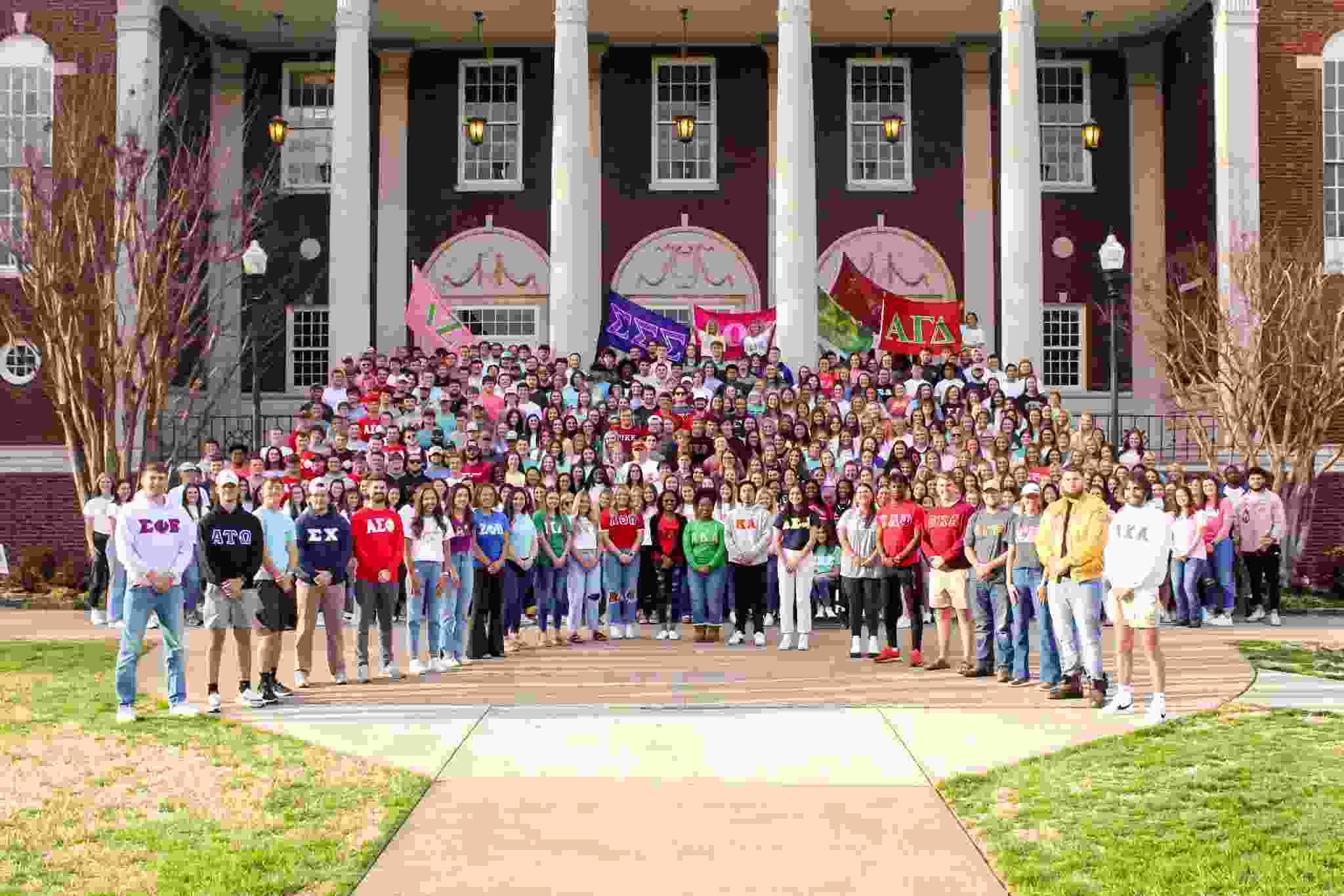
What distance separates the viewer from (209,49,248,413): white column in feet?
95.2

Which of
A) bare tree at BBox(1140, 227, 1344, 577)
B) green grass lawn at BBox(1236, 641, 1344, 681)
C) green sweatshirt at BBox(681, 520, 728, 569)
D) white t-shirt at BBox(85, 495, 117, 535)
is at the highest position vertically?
bare tree at BBox(1140, 227, 1344, 577)

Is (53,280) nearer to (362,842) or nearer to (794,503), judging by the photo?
(794,503)

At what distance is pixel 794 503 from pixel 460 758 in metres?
6.39

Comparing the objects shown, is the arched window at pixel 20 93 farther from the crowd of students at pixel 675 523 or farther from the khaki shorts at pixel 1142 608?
the khaki shorts at pixel 1142 608

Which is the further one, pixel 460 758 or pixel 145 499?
pixel 145 499

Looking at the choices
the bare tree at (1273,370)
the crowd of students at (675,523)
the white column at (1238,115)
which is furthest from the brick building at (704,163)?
the crowd of students at (675,523)

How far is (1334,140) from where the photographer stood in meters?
27.2

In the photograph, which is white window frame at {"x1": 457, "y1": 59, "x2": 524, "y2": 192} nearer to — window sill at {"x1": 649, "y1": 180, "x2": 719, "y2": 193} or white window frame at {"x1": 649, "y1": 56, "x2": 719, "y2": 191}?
white window frame at {"x1": 649, "y1": 56, "x2": 719, "y2": 191}

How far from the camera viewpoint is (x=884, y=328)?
26125 millimetres

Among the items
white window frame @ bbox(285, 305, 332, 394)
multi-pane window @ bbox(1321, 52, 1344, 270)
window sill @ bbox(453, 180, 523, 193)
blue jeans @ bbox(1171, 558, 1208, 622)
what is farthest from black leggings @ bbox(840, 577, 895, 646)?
white window frame @ bbox(285, 305, 332, 394)

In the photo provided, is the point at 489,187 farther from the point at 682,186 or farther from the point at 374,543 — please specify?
the point at 374,543

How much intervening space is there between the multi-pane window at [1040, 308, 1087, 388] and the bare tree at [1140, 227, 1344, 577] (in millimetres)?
5579

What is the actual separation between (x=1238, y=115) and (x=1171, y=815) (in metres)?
21.9

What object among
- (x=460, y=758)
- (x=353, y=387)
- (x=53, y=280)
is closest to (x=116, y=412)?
(x=53, y=280)
